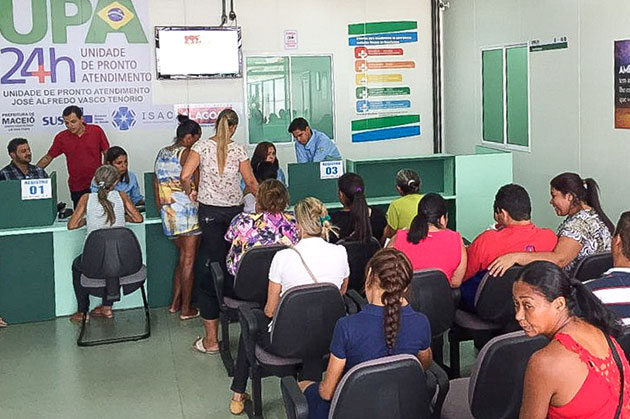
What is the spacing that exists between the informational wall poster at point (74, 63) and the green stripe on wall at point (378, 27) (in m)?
2.22

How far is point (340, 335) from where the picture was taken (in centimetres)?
254

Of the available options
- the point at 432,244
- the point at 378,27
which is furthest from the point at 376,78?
the point at 432,244

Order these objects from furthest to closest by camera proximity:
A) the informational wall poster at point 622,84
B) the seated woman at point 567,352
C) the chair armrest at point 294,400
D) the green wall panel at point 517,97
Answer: the green wall panel at point 517,97
the informational wall poster at point 622,84
the chair armrest at point 294,400
the seated woman at point 567,352

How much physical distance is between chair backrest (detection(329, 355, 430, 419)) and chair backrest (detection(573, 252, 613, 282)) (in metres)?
1.44

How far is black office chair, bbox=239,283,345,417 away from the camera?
3162 millimetres

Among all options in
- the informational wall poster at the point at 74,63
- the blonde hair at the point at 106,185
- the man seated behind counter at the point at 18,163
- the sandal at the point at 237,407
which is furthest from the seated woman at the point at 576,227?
the informational wall poster at the point at 74,63

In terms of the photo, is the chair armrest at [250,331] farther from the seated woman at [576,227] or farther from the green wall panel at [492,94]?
the green wall panel at [492,94]

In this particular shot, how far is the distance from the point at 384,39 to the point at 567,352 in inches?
274

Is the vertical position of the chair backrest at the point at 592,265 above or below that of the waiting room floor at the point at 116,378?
above

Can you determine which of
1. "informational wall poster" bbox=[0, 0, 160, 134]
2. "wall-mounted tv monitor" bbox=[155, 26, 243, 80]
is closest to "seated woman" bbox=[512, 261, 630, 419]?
"wall-mounted tv monitor" bbox=[155, 26, 243, 80]

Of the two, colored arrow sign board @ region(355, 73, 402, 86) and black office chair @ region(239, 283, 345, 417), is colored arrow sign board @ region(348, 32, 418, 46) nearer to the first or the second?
colored arrow sign board @ region(355, 73, 402, 86)

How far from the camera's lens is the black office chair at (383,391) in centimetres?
233

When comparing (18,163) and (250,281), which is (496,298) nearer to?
(250,281)

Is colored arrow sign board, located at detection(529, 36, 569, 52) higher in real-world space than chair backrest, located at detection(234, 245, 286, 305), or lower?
higher
